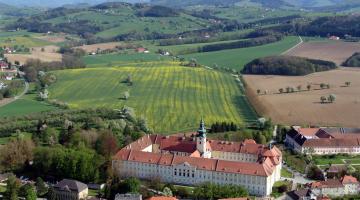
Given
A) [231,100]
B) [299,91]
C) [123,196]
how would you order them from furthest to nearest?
[299,91]
[231,100]
[123,196]

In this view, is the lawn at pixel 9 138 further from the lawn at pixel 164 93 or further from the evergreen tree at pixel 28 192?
the evergreen tree at pixel 28 192

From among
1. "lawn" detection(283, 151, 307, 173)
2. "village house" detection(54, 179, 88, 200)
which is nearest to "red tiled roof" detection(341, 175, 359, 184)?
"lawn" detection(283, 151, 307, 173)

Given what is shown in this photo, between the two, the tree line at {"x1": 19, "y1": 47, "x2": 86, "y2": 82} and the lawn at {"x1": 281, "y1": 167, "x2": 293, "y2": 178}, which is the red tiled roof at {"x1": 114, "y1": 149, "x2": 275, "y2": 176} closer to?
the lawn at {"x1": 281, "y1": 167, "x2": 293, "y2": 178}

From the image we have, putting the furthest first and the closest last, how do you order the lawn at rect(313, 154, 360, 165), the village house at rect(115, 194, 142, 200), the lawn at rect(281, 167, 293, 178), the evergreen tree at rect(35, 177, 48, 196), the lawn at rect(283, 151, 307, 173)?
the lawn at rect(313, 154, 360, 165)
the lawn at rect(283, 151, 307, 173)
the lawn at rect(281, 167, 293, 178)
the evergreen tree at rect(35, 177, 48, 196)
the village house at rect(115, 194, 142, 200)

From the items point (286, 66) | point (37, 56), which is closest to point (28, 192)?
point (286, 66)

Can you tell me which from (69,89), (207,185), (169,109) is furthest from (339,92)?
(207,185)

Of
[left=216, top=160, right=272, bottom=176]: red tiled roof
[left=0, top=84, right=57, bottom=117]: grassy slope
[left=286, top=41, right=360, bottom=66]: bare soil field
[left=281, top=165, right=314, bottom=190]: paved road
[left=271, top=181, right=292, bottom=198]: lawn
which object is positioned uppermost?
[left=286, top=41, right=360, bottom=66]: bare soil field

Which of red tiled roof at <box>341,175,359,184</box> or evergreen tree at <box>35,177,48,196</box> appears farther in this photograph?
red tiled roof at <box>341,175,359,184</box>

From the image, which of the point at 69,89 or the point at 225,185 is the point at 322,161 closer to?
the point at 225,185
